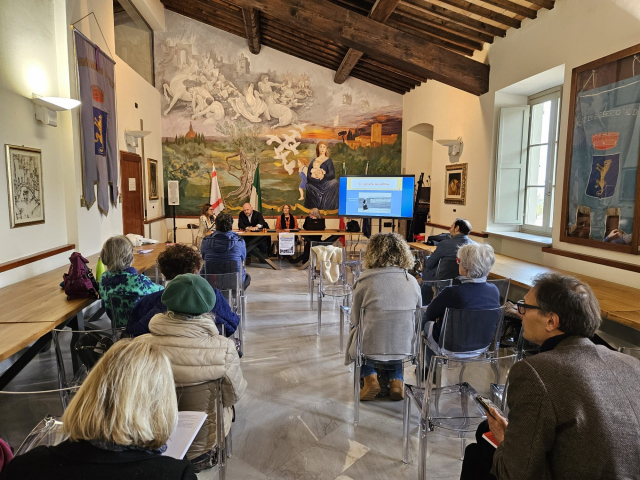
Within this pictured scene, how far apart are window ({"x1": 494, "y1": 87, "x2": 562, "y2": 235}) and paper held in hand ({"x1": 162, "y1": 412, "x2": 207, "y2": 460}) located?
16.1 ft

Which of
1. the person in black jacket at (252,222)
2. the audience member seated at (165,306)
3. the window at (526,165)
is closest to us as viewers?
the audience member seated at (165,306)

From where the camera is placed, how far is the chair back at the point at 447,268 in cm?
406

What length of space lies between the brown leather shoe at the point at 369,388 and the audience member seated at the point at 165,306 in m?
1.01

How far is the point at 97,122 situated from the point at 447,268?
4511 millimetres

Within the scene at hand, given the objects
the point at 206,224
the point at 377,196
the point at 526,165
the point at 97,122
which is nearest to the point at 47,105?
the point at 97,122

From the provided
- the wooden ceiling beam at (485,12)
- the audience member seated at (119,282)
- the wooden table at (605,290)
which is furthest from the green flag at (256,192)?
the audience member seated at (119,282)

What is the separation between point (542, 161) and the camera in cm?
527

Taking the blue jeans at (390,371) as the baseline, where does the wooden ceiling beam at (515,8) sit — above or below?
above

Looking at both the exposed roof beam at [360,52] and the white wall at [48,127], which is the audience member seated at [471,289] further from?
the exposed roof beam at [360,52]

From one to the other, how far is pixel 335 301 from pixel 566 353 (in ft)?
14.1

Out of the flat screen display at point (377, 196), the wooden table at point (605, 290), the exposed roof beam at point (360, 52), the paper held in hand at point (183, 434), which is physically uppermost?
the exposed roof beam at point (360, 52)

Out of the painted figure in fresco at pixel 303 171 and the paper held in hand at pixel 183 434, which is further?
the painted figure in fresco at pixel 303 171

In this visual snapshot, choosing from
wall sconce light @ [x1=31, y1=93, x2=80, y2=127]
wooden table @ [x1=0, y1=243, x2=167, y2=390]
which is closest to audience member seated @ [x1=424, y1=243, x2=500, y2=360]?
wooden table @ [x1=0, y1=243, x2=167, y2=390]

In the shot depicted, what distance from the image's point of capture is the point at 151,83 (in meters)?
8.78
